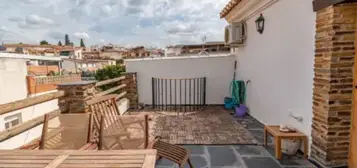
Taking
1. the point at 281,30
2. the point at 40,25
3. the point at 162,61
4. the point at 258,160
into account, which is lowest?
the point at 258,160

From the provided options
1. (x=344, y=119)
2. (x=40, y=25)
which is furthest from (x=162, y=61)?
(x=40, y=25)

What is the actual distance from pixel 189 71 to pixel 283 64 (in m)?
3.34

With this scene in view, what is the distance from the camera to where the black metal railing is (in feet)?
21.4

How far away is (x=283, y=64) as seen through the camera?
353 cm

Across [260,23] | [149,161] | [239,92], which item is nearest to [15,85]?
[239,92]

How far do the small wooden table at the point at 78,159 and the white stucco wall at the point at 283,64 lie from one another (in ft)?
8.14

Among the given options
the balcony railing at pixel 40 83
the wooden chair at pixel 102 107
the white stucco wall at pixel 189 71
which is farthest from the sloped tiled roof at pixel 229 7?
the balcony railing at pixel 40 83

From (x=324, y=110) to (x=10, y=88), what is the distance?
13.0 metres

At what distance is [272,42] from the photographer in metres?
3.96

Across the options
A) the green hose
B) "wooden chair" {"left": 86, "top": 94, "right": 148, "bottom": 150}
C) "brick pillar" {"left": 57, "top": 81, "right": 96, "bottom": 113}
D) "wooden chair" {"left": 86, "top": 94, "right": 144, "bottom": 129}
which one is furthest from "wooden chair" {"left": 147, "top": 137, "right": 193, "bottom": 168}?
the green hose

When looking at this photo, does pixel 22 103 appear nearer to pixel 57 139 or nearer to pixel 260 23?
pixel 57 139

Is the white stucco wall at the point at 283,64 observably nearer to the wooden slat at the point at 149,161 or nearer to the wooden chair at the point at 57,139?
the wooden slat at the point at 149,161

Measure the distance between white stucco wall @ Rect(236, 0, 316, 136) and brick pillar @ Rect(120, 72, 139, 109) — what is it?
3.36 m

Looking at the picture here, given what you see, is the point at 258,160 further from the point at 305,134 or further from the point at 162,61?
the point at 162,61
